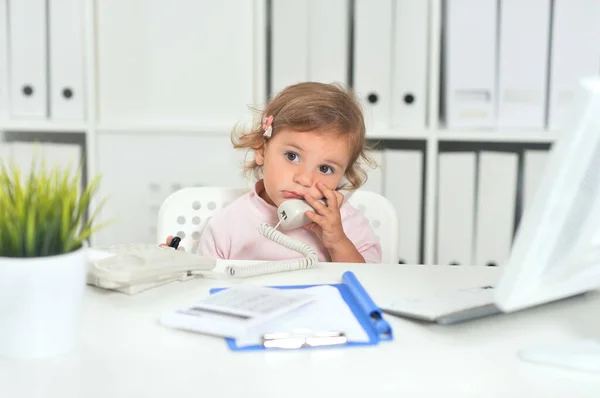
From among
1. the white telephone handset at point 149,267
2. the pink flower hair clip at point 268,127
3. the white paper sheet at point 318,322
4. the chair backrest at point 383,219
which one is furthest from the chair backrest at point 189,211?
the white paper sheet at point 318,322

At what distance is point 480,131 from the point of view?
6.65 feet

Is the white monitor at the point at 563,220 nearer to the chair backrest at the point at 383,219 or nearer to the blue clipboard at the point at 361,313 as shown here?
the blue clipboard at the point at 361,313

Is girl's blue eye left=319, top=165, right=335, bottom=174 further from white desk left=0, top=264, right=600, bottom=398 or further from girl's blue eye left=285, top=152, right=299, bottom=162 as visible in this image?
white desk left=0, top=264, right=600, bottom=398

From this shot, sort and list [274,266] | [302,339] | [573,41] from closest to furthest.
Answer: [302,339]
[274,266]
[573,41]

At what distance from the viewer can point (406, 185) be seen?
206cm

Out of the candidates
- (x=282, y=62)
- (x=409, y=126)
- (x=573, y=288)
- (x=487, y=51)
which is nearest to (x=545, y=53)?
(x=487, y=51)

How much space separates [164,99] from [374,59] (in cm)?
62

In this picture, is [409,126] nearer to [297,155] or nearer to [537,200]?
[297,155]

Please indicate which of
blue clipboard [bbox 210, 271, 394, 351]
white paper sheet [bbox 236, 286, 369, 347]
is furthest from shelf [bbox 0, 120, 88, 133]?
Result: white paper sheet [bbox 236, 286, 369, 347]

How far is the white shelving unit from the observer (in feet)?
6.90

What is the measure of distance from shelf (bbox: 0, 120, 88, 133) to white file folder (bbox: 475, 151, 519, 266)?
3.78 ft

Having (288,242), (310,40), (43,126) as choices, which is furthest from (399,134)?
(43,126)

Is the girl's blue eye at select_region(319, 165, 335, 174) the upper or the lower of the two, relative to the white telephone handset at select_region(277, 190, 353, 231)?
upper

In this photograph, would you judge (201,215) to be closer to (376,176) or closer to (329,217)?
(329,217)
